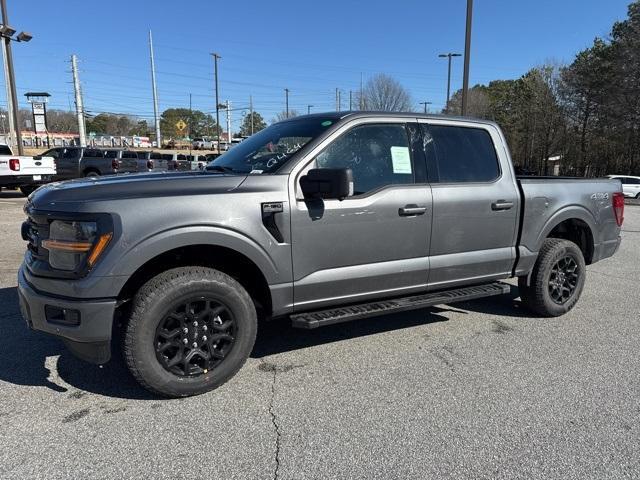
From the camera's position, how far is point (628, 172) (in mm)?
40062

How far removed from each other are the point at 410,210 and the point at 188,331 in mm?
1908

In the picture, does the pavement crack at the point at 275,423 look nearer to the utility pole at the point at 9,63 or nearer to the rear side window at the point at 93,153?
the rear side window at the point at 93,153

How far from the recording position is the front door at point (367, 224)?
3.59m

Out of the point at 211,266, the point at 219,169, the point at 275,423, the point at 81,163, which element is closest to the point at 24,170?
the point at 81,163

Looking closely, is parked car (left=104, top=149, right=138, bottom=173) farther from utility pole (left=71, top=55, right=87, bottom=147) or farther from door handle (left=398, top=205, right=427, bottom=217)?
utility pole (left=71, top=55, right=87, bottom=147)

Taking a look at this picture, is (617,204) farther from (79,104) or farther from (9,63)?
(79,104)

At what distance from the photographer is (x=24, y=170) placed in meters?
15.5

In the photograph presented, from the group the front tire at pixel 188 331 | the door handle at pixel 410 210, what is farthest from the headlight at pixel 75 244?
the door handle at pixel 410 210

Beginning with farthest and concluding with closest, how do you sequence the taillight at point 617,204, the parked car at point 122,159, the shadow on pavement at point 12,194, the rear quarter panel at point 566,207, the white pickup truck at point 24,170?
the parked car at point 122,159 → the shadow on pavement at point 12,194 → the white pickup truck at point 24,170 → the taillight at point 617,204 → the rear quarter panel at point 566,207

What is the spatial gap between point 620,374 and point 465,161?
2095 millimetres

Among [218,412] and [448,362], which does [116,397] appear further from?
[448,362]

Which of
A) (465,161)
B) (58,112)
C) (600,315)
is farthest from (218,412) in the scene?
(58,112)

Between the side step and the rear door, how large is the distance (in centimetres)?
10

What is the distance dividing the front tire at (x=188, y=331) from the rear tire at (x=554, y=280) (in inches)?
119
